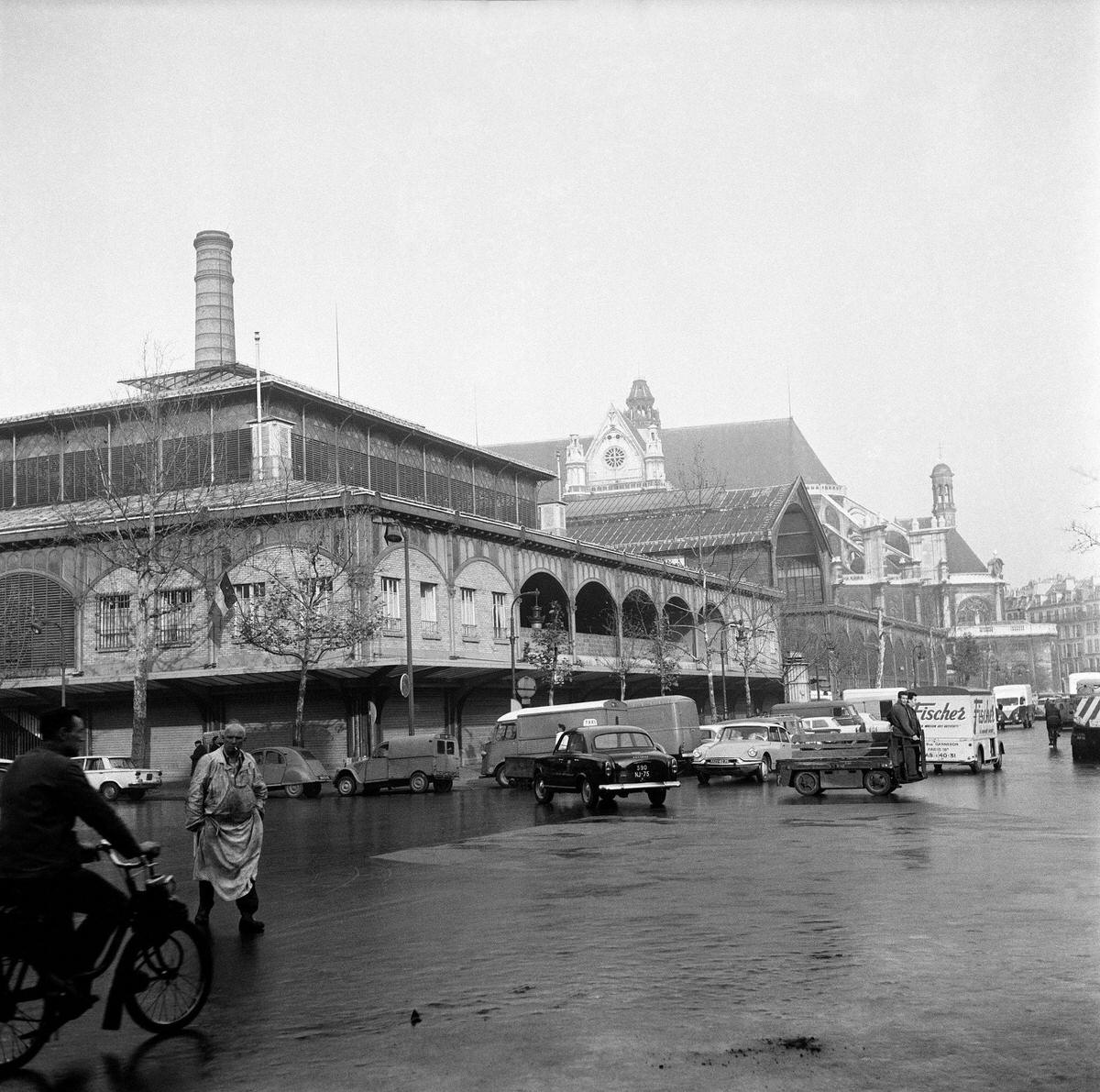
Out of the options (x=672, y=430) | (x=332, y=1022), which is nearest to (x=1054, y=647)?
(x=672, y=430)

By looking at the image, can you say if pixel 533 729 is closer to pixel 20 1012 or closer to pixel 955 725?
pixel 955 725

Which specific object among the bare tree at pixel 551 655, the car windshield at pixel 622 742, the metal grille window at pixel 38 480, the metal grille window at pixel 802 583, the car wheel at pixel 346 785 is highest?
the metal grille window at pixel 38 480

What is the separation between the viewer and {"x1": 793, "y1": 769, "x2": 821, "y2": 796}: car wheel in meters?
26.8

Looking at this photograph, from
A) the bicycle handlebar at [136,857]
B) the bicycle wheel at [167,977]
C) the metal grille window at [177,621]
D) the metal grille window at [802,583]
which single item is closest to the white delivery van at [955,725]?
the metal grille window at [177,621]

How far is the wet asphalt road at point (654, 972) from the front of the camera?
6.40 metres

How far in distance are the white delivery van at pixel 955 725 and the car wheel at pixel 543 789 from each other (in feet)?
36.8

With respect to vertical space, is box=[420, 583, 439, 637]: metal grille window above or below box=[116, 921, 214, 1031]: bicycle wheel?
above

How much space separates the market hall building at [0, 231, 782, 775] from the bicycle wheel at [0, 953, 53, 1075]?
104 ft

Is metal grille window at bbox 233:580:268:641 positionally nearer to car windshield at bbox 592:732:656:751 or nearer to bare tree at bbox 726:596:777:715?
car windshield at bbox 592:732:656:751

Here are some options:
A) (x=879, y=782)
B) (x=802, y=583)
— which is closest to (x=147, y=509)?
(x=879, y=782)

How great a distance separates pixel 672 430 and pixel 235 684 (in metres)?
101

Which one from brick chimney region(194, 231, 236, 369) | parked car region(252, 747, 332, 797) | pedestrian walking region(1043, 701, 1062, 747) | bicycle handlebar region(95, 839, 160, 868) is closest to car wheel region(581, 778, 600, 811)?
parked car region(252, 747, 332, 797)

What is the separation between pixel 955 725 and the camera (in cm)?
3406

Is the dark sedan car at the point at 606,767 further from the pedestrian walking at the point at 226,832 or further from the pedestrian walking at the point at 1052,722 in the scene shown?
the pedestrian walking at the point at 1052,722
